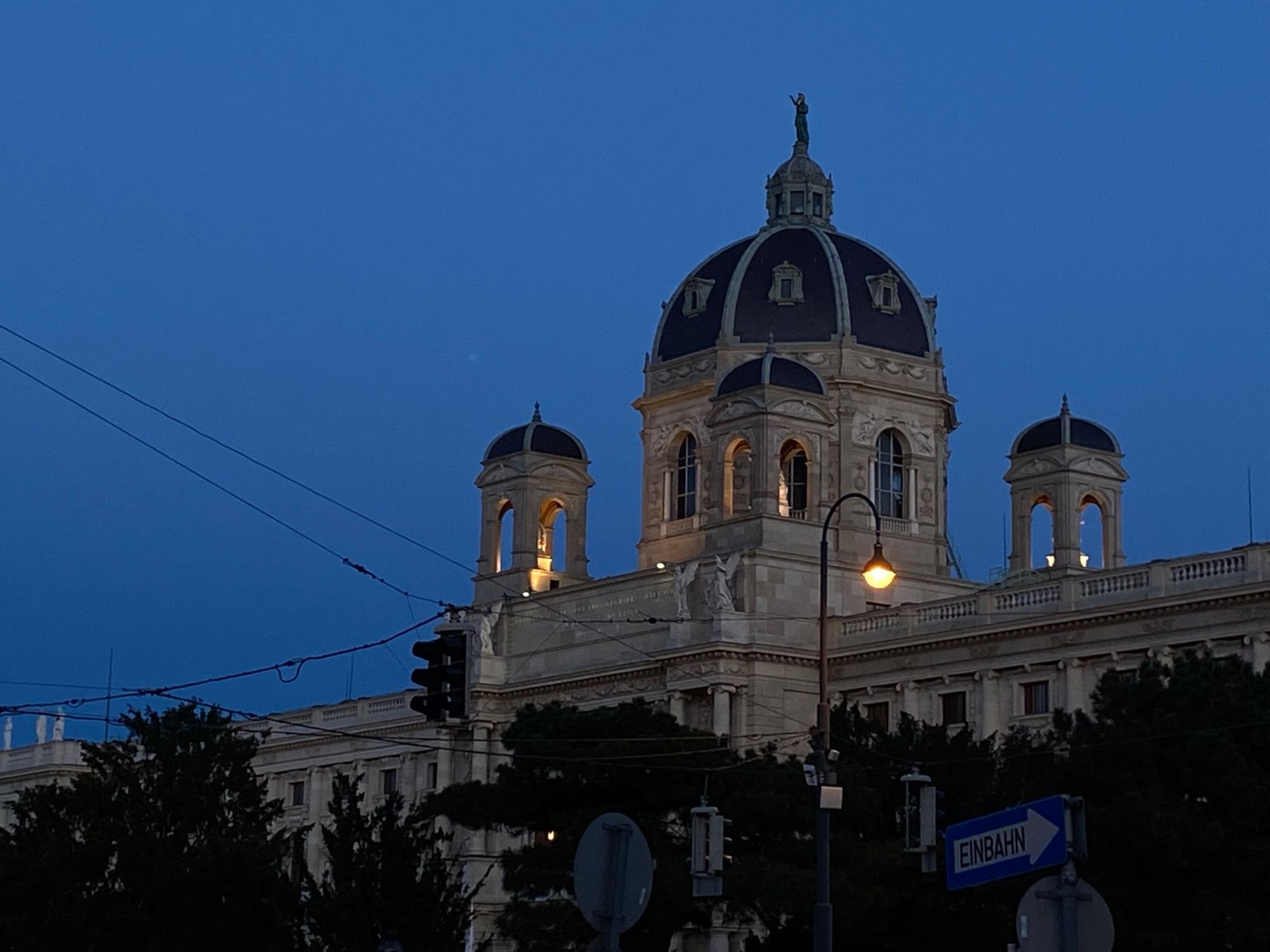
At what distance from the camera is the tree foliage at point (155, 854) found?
5550 centimetres

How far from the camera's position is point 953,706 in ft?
254

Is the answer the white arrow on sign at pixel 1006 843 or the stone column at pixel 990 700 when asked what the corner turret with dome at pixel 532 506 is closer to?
the stone column at pixel 990 700

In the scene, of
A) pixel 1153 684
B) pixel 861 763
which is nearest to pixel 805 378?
pixel 861 763

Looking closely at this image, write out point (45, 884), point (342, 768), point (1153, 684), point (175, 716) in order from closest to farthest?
point (1153, 684) < point (45, 884) < point (175, 716) < point (342, 768)

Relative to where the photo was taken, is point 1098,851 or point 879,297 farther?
point 879,297

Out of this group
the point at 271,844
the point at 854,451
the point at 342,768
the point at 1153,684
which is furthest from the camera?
the point at 342,768

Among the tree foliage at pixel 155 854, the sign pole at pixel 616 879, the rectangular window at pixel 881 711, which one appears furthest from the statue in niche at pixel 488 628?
the sign pole at pixel 616 879

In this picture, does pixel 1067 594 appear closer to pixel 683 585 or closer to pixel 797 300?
pixel 683 585

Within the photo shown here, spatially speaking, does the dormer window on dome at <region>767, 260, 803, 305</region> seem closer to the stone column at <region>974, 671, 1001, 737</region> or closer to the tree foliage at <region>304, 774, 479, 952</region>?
the stone column at <region>974, 671, 1001, 737</region>

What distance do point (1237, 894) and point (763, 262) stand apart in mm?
53744

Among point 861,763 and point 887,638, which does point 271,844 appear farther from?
point 887,638

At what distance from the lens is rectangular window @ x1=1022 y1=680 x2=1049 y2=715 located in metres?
74.1

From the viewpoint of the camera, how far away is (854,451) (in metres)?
95.6

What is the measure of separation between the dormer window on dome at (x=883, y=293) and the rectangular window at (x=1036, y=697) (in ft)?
88.4
